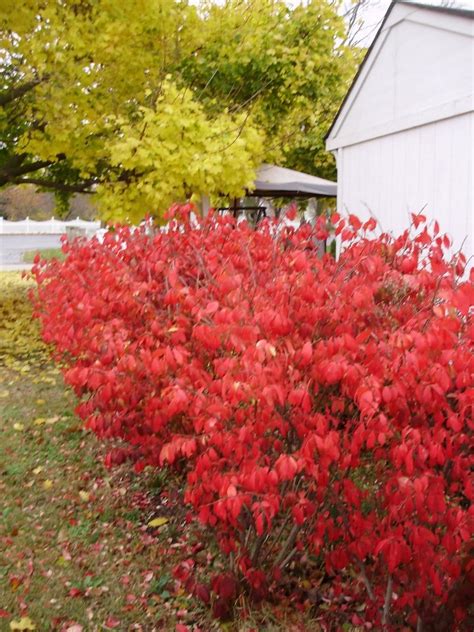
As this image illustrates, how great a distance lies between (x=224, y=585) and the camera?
11.1ft

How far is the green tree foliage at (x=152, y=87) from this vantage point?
930 cm

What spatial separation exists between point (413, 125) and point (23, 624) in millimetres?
5301

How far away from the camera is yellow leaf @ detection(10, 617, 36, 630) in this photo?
3330 millimetres

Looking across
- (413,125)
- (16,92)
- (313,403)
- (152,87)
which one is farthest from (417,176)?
(16,92)

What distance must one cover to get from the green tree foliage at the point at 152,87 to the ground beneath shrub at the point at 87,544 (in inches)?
176

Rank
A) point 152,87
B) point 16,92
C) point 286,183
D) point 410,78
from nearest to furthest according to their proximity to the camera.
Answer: point 410,78, point 16,92, point 152,87, point 286,183

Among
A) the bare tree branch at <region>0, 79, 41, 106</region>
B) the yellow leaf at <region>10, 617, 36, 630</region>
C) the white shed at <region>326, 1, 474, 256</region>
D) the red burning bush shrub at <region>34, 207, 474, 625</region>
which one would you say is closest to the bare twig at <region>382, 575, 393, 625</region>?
the red burning bush shrub at <region>34, 207, 474, 625</region>

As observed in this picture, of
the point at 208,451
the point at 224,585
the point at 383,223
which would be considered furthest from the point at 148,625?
the point at 383,223

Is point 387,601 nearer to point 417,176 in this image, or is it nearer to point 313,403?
point 313,403

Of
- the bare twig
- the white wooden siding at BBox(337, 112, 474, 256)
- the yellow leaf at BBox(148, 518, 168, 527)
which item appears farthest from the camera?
the white wooden siding at BBox(337, 112, 474, 256)

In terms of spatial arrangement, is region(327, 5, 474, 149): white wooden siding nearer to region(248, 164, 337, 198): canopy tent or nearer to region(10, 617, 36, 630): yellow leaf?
region(248, 164, 337, 198): canopy tent

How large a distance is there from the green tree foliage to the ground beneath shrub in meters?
4.47

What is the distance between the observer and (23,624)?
3354mm

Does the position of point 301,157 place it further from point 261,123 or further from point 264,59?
point 264,59
